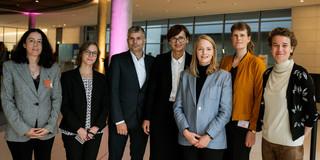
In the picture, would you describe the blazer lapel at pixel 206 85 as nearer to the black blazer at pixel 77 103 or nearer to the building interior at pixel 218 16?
the black blazer at pixel 77 103

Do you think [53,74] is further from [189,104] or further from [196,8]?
Answer: [196,8]

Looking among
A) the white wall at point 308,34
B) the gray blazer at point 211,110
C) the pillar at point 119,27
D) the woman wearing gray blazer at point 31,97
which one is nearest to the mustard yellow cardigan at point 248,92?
the gray blazer at point 211,110

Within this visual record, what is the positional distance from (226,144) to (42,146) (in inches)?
62.1

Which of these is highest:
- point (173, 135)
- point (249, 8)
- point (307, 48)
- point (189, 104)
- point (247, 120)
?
point (249, 8)

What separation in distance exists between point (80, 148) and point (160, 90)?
91 centimetres

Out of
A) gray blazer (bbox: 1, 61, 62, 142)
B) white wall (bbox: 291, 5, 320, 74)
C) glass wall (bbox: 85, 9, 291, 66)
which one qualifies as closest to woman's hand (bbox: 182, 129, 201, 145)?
gray blazer (bbox: 1, 61, 62, 142)

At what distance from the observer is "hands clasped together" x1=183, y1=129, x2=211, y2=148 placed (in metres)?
1.89

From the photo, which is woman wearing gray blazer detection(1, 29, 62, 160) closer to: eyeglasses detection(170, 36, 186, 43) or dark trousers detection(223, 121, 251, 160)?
eyeglasses detection(170, 36, 186, 43)

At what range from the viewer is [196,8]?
12.8 m

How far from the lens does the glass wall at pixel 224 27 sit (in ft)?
42.8

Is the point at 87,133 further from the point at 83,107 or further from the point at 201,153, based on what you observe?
the point at 201,153

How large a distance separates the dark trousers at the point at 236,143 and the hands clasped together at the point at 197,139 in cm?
33

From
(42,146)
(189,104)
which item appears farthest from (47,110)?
(189,104)

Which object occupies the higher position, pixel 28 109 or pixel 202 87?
pixel 202 87
